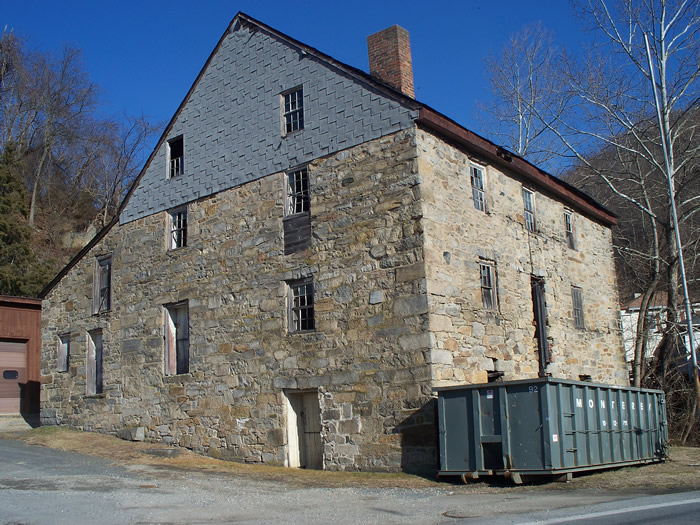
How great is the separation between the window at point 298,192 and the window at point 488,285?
161 inches

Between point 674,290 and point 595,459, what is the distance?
1088cm

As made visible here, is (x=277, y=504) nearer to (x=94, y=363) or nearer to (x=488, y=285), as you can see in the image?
(x=488, y=285)

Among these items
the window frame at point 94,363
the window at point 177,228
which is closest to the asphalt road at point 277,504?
the window frame at point 94,363

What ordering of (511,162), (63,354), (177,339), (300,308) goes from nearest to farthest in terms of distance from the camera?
(300,308), (511,162), (177,339), (63,354)

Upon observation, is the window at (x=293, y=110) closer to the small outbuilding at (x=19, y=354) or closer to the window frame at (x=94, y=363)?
the window frame at (x=94, y=363)

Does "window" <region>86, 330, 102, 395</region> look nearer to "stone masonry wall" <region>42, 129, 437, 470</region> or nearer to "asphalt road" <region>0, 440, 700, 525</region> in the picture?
"stone masonry wall" <region>42, 129, 437, 470</region>

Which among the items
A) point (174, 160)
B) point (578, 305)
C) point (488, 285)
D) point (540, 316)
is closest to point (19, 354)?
point (174, 160)

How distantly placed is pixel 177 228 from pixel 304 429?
6663mm

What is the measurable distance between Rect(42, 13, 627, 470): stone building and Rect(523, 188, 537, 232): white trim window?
0.18ft

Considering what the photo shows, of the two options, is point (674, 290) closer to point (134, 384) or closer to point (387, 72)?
point (387, 72)

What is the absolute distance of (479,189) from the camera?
1515 cm

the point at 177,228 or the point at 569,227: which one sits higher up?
the point at 177,228

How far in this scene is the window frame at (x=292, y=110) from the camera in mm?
15836

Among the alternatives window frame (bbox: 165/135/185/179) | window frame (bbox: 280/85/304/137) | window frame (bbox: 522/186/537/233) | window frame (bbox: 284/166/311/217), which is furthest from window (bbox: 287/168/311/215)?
window frame (bbox: 522/186/537/233)
